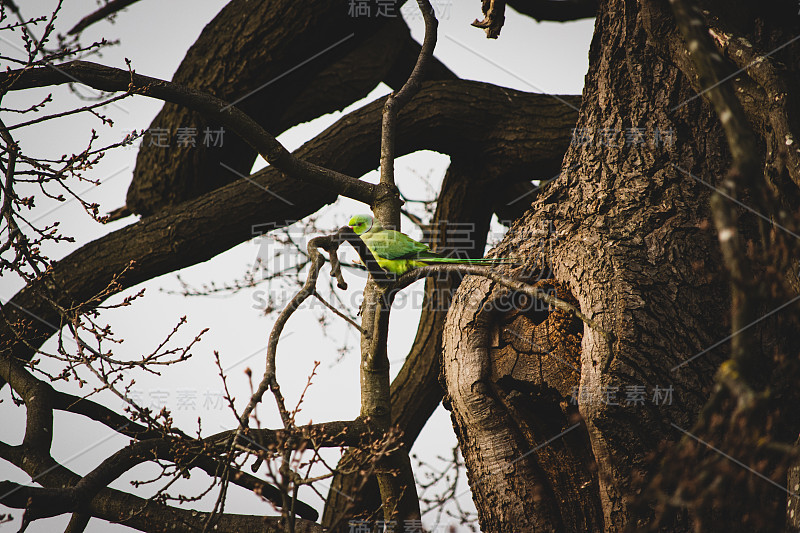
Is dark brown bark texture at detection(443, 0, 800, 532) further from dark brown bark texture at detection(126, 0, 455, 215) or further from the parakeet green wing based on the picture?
dark brown bark texture at detection(126, 0, 455, 215)

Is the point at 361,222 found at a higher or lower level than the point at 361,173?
lower

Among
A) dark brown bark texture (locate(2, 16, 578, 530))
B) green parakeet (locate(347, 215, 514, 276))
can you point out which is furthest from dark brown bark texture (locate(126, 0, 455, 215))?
green parakeet (locate(347, 215, 514, 276))

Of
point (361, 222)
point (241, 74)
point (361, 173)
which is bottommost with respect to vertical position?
point (361, 222)

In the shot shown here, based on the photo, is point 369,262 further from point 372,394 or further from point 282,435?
point 282,435

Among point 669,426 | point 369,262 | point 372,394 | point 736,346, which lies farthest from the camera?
point 372,394

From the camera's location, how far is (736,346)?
1.00 m

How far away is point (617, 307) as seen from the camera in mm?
2148

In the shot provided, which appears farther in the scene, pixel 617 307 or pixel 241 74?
pixel 241 74

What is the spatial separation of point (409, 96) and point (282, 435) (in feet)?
6.08

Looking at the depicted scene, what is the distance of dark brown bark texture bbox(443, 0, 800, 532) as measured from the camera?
205cm

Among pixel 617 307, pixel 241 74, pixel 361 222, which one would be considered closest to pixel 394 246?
pixel 361 222

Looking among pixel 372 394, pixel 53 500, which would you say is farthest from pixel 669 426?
pixel 53 500

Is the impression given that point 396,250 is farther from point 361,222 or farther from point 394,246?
point 361,222

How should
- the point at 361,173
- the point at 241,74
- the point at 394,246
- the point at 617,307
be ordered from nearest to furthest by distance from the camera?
the point at 617,307 → the point at 394,246 → the point at 241,74 → the point at 361,173
